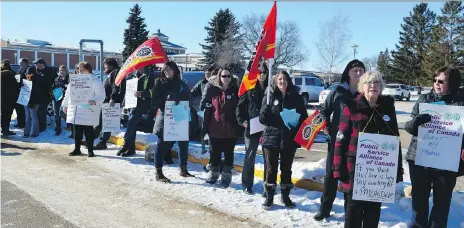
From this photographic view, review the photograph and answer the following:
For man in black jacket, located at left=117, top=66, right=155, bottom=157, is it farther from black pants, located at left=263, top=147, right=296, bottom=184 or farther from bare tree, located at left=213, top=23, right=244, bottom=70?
bare tree, located at left=213, top=23, right=244, bottom=70

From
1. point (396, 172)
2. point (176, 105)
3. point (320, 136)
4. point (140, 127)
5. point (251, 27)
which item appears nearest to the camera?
point (396, 172)

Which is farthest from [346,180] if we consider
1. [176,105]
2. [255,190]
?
[176,105]

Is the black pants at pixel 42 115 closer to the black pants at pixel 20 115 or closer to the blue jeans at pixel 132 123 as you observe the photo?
the black pants at pixel 20 115

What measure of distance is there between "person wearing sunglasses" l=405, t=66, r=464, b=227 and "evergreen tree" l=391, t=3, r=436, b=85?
55635 millimetres

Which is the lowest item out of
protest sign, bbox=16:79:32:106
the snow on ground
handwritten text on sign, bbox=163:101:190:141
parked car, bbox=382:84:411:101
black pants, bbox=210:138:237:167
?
the snow on ground

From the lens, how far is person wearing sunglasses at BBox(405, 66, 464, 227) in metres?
4.29

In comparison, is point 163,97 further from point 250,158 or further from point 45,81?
point 45,81

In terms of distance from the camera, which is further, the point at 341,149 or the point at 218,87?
the point at 218,87

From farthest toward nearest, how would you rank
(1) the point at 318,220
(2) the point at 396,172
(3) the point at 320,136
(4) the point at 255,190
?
(3) the point at 320,136 → (4) the point at 255,190 → (1) the point at 318,220 → (2) the point at 396,172

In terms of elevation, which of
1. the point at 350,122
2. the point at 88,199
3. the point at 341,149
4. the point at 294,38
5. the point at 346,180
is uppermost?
the point at 294,38

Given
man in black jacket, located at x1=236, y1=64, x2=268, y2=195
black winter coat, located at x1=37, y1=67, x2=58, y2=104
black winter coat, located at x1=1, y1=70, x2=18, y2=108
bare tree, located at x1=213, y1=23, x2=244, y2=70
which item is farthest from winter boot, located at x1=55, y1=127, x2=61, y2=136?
bare tree, located at x1=213, y1=23, x2=244, y2=70

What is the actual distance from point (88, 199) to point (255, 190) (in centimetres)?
241

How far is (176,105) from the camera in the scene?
687 centimetres

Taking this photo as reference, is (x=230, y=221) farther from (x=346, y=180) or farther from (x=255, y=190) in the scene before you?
(x=346, y=180)
